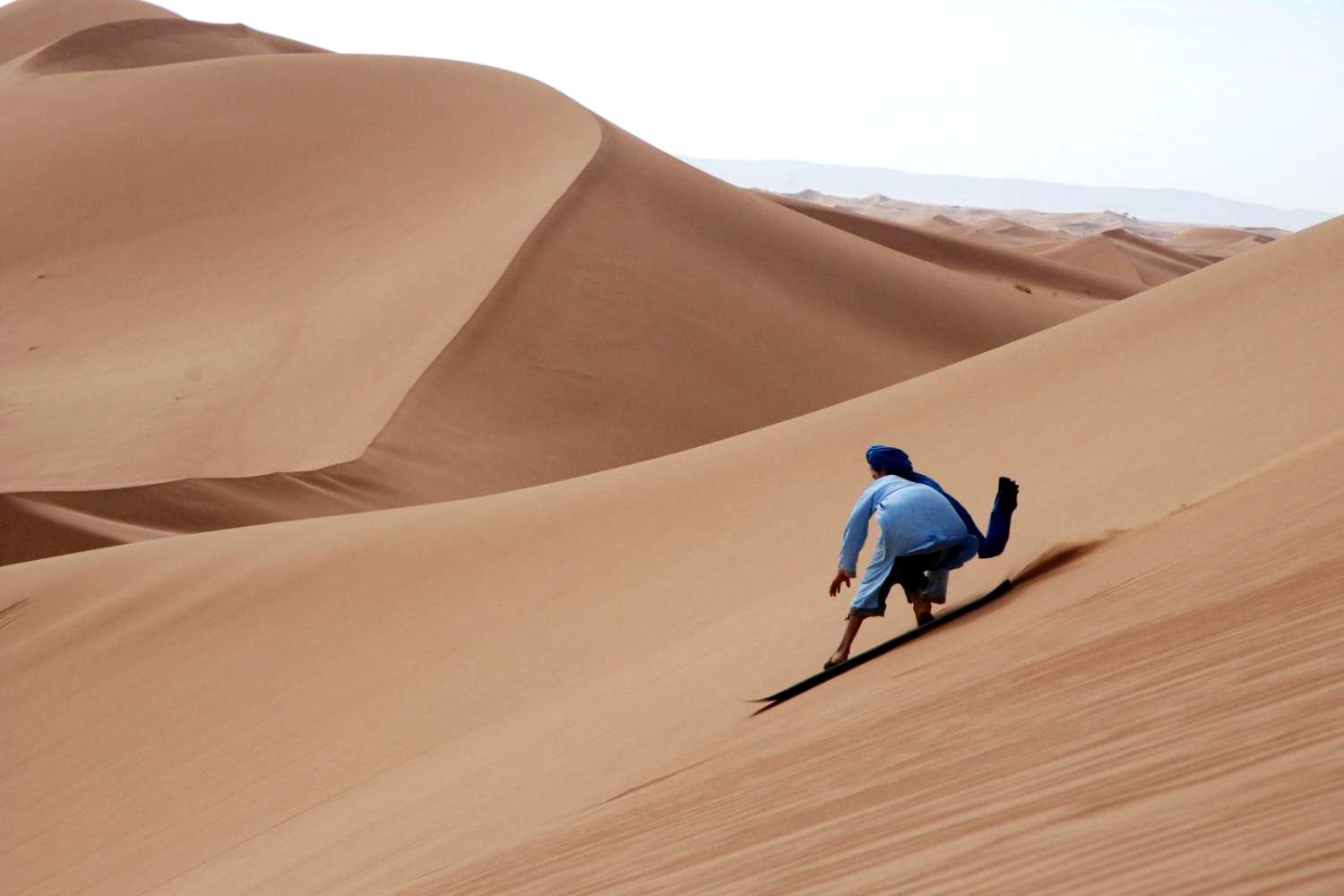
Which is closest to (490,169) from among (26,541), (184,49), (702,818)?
(26,541)

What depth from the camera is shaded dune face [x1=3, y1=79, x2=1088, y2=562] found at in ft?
57.2

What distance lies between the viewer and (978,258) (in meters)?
46.2

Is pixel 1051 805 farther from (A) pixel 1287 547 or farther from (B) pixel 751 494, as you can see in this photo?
(B) pixel 751 494

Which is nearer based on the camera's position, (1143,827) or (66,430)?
(1143,827)

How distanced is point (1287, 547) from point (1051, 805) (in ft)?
4.62

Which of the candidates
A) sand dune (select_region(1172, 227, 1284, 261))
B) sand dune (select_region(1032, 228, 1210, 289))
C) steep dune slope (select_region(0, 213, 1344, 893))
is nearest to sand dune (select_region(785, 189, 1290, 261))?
sand dune (select_region(1172, 227, 1284, 261))

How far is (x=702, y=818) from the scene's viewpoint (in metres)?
3.74

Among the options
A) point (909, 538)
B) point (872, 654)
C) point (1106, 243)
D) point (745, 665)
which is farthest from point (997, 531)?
point (1106, 243)

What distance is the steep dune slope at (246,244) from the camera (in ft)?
66.8

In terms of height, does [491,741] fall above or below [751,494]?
below

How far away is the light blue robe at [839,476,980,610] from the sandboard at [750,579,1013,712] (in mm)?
154

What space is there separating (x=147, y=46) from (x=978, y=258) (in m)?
26.9

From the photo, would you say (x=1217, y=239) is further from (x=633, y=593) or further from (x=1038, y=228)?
(x=633, y=593)

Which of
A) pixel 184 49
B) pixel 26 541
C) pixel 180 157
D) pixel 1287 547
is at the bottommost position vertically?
pixel 1287 547
